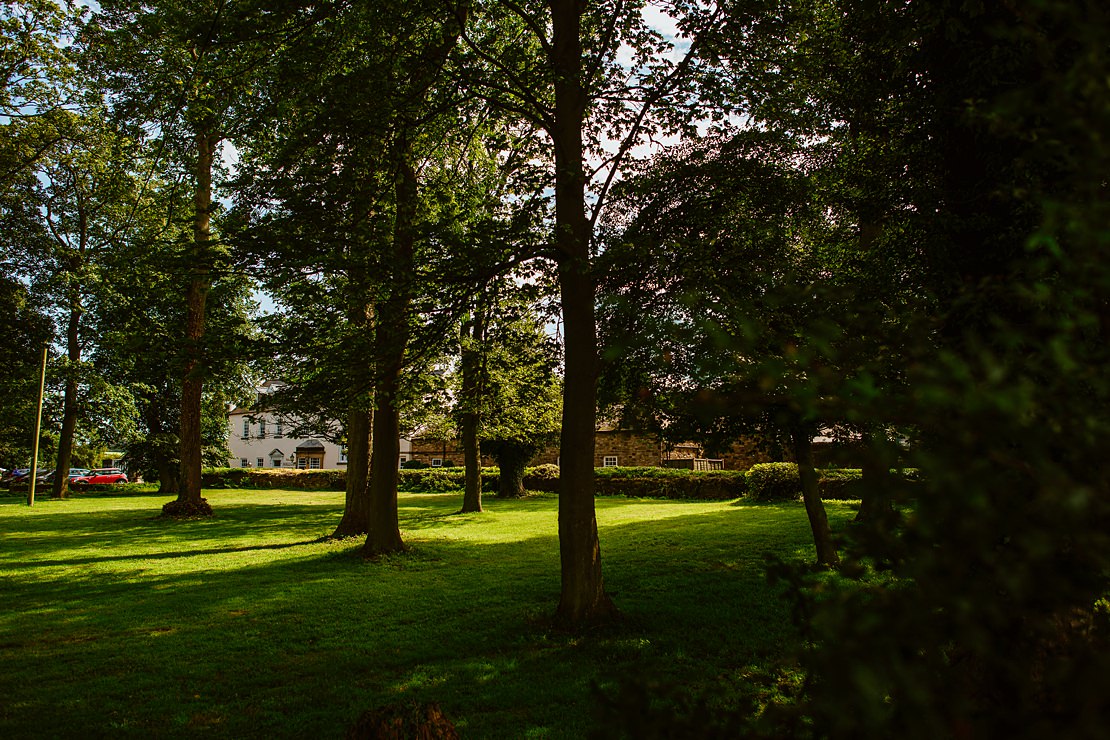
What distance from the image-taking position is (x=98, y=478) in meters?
42.4

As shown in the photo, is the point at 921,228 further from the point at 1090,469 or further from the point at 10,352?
the point at 10,352

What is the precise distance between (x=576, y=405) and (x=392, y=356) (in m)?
2.42

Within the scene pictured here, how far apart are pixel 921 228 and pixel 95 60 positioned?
1850 centimetres

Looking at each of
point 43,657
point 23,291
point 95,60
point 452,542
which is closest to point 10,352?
point 23,291

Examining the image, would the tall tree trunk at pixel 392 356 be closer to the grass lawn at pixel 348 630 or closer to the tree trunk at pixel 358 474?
the grass lawn at pixel 348 630

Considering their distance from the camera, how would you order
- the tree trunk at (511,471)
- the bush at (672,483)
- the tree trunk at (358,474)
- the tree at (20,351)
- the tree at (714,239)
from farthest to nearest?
1. the tree trunk at (511,471)
2. the tree at (20,351)
3. the bush at (672,483)
4. the tree trunk at (358,474)
5. the tree at (714,239)

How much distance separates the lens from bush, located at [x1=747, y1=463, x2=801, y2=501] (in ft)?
71.3

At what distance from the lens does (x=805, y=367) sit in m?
1.45

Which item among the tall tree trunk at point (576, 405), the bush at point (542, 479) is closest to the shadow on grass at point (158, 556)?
the tall tree trunk at point (576, 405)

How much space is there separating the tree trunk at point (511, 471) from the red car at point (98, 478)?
2862 centimetres

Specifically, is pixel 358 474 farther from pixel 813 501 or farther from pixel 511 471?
pixel 511 471

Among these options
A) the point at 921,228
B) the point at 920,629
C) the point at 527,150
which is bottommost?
the point at 920,629

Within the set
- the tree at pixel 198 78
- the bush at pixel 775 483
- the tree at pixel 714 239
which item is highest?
the tree at pixel 198 78

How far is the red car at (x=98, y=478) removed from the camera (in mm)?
39531
